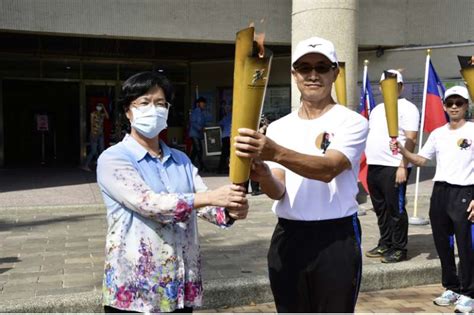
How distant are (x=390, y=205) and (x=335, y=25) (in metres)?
4.34

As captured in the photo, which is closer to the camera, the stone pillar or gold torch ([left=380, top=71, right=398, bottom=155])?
gold torch ([left=380, top=71, right=398, bottom=155])

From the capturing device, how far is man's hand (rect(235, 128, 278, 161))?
2068mm

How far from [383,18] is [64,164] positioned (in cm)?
1038

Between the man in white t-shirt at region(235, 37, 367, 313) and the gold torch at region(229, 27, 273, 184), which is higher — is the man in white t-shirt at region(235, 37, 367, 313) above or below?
below

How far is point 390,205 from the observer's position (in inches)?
231

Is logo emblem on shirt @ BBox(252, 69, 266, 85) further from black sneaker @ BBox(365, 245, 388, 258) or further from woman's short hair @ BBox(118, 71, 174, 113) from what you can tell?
black sneaker @ BBox(365, 245, 388, 258)

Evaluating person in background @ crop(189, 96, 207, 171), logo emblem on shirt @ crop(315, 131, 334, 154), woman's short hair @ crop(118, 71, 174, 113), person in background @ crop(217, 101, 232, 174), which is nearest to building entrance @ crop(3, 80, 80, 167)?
person in background @ crop(189, 96, 207, 171)

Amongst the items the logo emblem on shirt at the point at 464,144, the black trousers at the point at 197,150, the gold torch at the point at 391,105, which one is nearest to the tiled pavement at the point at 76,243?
the gold torch at the point at 391,105

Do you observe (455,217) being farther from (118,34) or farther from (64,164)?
(64,164)

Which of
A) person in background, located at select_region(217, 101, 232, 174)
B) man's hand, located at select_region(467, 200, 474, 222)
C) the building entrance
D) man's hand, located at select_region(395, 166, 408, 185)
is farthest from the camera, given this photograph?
the building entrance

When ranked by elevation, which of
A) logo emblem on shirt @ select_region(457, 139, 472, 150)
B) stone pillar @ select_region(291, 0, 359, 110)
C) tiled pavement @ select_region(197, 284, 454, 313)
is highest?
stone pillar @ select_region(291, 0, 359, 110)

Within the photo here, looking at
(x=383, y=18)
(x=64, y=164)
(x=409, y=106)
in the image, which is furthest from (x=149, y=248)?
(x=64, y=164)

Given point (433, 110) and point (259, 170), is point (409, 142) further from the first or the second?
point (259, 170)

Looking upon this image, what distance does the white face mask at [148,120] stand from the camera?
8.64 ft
